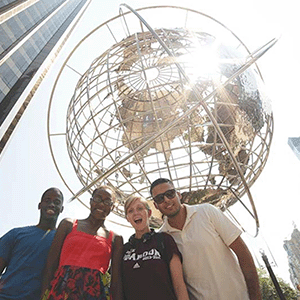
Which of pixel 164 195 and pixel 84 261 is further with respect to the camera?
pixel 164 195

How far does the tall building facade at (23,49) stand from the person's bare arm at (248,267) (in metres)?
14.7

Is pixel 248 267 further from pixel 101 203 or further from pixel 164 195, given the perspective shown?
pixel 101 203

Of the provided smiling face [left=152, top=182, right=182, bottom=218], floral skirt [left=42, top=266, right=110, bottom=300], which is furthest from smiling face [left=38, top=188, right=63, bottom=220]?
smiling face [left=152, top=182, right=182, bottom=218]

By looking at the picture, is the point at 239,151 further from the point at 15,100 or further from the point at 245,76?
the point at 15,100

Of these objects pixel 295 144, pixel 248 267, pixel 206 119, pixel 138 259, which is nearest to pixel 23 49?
pixel 206 119

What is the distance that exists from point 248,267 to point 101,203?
104 cm

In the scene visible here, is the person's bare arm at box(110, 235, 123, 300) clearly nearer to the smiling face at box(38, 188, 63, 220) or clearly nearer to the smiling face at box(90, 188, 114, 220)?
the smiling face at box(90, 188, 114, 220)

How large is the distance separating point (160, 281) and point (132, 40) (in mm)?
3084

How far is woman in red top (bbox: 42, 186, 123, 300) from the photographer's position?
1.40 meters

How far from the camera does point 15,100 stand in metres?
16.4

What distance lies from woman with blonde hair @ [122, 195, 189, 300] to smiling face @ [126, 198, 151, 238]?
0.05 m

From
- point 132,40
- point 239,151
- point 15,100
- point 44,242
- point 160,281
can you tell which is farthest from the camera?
point 15,100

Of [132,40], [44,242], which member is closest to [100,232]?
[44,242]

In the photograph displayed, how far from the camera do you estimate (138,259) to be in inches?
57.7
